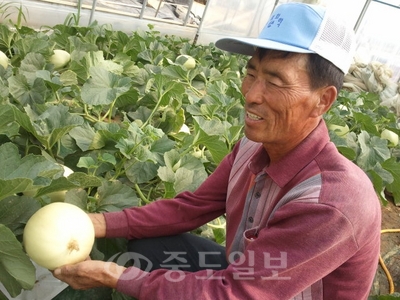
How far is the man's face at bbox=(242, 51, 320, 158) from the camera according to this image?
1007 mm

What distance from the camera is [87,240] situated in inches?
47.3

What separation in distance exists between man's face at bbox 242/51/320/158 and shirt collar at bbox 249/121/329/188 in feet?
0.07

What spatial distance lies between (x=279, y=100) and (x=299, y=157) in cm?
16

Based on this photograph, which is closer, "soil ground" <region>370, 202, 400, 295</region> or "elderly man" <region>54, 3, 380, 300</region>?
"elderly man" <region>54, 3, 380, 300</region>

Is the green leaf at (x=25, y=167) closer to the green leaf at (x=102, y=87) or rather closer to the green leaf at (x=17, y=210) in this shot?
the green leaf at (x=17, y=210)

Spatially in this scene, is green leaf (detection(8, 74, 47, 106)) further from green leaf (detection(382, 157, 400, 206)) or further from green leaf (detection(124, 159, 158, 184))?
green leaf (detection(382, 157, 400, 206))

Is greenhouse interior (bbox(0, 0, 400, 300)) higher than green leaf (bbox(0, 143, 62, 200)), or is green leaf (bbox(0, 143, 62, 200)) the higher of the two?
green leaf (bbox(0, 143, 62, 200))

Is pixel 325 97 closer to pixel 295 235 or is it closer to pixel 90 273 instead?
pixel 295 235

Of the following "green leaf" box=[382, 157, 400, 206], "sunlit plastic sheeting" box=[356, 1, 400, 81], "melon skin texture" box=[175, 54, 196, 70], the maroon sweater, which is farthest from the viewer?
"sunlit plastic sheeting" box=[356, 1, 400, 81]

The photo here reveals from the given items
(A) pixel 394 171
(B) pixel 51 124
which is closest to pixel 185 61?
(A) pixel 394 171

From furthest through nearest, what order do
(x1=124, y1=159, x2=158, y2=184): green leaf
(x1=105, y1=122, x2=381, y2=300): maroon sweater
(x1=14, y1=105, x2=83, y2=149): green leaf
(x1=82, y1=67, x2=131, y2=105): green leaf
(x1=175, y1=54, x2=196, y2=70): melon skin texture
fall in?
(x1=175, y1=54, x2=196, y2=70): melon skin texture → (x1=82, y1=67, x2=131, y2=105): green leaf → (x1=124, y1=159, x2=158, y2=184): green leaf → (x1=14, y1=105, x2=83, y2=149): green leaf → (x1=105, y1=122, x2=381, y2=300): maroon sweater

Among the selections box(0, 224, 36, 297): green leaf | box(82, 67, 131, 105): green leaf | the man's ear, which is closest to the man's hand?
box(0, 224, 36, 297): green leaf

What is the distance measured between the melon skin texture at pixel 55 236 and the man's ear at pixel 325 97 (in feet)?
2.19

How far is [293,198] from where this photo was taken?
3.39ft
